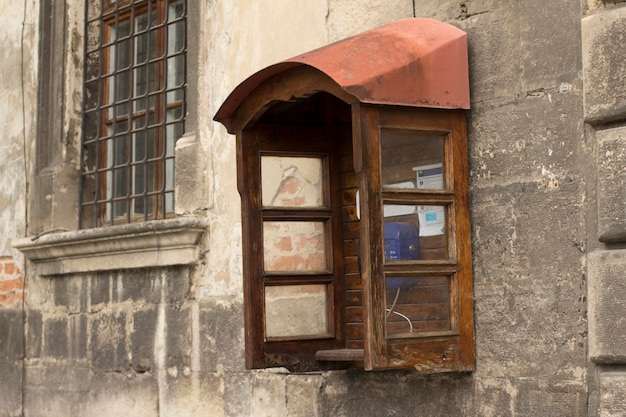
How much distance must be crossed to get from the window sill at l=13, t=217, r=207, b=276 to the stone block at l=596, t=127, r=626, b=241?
9.16ft

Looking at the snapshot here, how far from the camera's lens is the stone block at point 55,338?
307 inches

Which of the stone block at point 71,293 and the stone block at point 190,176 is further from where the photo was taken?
the stone block at point 71,293

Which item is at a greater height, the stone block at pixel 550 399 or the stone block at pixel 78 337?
the stone block at pixel 78 337

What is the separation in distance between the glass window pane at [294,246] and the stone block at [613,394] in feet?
5.41

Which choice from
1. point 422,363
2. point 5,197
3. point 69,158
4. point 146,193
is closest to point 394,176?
point 422,363

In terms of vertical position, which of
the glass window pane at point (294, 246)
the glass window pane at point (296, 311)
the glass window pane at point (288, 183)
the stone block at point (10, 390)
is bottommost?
the stone block at point (10, 390)

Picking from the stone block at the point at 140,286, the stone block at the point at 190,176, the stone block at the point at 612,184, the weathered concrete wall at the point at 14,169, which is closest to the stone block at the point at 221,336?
the stone block at the point at 140,286

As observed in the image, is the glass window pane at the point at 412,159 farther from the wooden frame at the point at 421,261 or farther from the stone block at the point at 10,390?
the stone block at the point at 10,390

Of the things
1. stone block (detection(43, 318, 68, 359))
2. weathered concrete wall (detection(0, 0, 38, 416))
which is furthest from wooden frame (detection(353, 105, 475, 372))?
weathered concrete wall (detection(0, 0, 38, 416))

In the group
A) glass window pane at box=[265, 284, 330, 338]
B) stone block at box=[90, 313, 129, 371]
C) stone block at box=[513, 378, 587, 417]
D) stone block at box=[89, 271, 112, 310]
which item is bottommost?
stone block at box=[513, 378, 587, 417]

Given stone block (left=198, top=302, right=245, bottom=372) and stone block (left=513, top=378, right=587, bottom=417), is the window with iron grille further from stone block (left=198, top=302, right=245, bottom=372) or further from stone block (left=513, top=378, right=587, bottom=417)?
stone block (left=513, top=378, right=587, bottom=417)

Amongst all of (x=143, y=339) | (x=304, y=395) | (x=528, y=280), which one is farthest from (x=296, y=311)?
(x=143, y=339)

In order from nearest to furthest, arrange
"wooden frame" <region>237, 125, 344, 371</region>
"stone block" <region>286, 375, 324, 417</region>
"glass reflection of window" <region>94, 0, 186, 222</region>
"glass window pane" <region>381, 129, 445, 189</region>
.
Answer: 1. "glass window pane" <region>381, 129, 445, 189</region>
2. "wooden frame" <region>237, 125, 344, 371</region>
3. "stone block" <region>286, 375, 324, 417</region>
4. "glass reflection of window" <region>94, 0, 186, 222</region>

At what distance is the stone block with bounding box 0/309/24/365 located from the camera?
822cm
